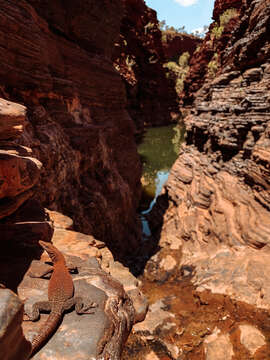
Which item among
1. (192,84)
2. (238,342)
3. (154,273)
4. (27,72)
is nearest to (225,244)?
(154,273)

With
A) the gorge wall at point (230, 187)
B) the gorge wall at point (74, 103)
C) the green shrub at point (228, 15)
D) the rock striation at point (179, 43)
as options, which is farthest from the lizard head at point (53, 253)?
the rock striation at point (179, 43)

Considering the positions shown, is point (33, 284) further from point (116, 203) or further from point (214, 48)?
point (214, 48)

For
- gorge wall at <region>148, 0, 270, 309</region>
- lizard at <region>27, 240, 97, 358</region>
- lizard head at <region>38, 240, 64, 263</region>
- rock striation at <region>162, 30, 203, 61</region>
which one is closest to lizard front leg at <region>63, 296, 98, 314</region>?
lizard at <region>27, 240, 97, 358</region>

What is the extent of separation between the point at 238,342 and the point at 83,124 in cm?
893

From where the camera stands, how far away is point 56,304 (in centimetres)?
275

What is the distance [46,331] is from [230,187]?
28.0 feet

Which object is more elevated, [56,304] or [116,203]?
[56,304]

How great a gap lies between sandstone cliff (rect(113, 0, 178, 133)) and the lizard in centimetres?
2747

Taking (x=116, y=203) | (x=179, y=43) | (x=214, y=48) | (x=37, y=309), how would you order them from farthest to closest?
(x=179, y=43)
(x=214, y=48)
(x=116, y=203)
(x=37, y=309)

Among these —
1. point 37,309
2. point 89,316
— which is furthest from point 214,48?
point 37,309

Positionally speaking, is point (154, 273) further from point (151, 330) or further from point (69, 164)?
point (69, 164)

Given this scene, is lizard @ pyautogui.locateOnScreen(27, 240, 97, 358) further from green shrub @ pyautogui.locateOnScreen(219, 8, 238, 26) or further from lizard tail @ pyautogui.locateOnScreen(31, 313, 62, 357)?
green shrub @ pyautogui.locateOnScreen(219, 8, 238, 26)

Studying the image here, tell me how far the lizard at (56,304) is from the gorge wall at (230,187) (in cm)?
442

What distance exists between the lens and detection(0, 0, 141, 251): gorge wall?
6367 millimetres
